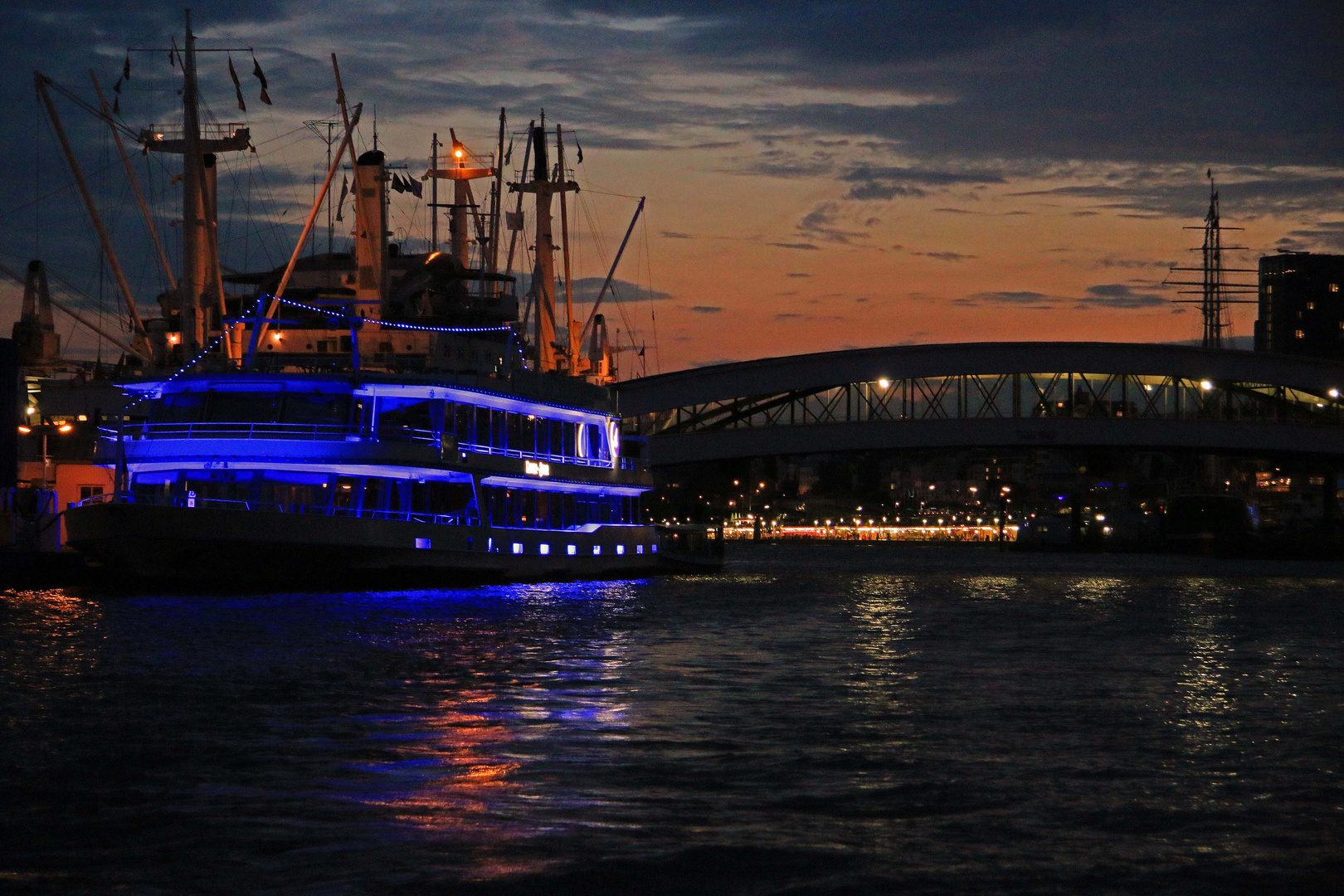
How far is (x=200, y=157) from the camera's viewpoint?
52.7m

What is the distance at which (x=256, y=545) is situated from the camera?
39.0 m

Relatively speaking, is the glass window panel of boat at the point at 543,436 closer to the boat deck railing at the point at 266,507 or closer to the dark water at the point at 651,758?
the boat deck railing at the point at 266,507

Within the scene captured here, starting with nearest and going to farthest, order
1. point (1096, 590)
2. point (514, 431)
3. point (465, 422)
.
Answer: point (465, 422), point (514, 431), point (1096, 590)

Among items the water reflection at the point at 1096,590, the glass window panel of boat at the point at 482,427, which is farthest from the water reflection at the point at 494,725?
the water reflection at the point at 1096,590

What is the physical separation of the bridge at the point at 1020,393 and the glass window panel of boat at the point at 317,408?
62.7 meters

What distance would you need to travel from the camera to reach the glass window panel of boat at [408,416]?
136 ft

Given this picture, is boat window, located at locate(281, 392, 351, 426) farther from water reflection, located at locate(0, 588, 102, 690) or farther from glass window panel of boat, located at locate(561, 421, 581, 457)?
glass window panel of boat, located at locate(561, 421, 581, 457)

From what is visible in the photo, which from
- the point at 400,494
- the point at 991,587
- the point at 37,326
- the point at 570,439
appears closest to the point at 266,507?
the point at 400,494

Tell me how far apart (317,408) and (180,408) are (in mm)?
3477

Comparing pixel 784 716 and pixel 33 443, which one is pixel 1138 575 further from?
pixel 784 716

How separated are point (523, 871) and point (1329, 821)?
22.7 feet

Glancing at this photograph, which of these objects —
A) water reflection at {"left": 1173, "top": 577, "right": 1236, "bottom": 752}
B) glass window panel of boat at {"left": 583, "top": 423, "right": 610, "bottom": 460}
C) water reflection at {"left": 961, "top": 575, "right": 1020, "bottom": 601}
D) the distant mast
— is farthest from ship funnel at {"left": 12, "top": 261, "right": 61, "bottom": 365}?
water reflection at {"left": 1173, "top": 577, "right": 1236, "bottom": 752}

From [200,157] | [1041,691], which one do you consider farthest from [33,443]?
[1041,691]

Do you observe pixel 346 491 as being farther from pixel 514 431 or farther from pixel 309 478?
pixel 514 431
